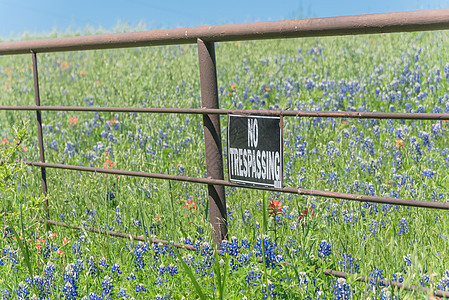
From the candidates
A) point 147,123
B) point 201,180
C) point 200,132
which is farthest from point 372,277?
point 147,123

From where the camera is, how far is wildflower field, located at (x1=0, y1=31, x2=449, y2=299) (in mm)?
2447

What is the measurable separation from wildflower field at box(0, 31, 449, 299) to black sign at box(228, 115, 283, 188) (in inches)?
9.6

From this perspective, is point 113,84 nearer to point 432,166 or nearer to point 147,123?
point 147,123

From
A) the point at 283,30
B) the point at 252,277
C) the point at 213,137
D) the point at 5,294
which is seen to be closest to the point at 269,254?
the point at 252,277

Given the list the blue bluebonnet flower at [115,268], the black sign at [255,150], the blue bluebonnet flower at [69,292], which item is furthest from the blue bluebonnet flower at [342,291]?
the blue bluebonnet flower at [69,292]

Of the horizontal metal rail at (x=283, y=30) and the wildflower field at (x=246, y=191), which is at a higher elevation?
the horizontal metal rail at (x=283, y=30)

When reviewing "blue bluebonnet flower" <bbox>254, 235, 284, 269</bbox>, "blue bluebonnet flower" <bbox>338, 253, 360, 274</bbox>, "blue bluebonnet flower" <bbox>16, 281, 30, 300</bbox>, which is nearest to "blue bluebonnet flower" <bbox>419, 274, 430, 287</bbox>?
"blue bluebonnet flower" <bbox>338, 253, 360, 274</bbox>

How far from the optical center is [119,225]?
3.38 meters

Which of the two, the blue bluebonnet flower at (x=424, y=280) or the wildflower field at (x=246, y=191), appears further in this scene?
the wildflower field at (x=246, y=191)

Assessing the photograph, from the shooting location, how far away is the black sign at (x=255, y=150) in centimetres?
254

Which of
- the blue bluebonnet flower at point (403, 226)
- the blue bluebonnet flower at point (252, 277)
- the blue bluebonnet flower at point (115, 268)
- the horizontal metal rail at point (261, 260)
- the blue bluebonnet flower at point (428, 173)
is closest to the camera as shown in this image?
the horizontal metal rail at point (261, 260)

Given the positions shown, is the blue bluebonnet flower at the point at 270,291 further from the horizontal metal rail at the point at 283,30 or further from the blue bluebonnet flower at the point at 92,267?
the horizontal metal rail at the point at 283,30

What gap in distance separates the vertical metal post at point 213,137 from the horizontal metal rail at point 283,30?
0.11 m

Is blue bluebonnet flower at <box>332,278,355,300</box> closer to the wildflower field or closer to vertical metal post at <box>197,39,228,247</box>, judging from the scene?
the wildflower field
